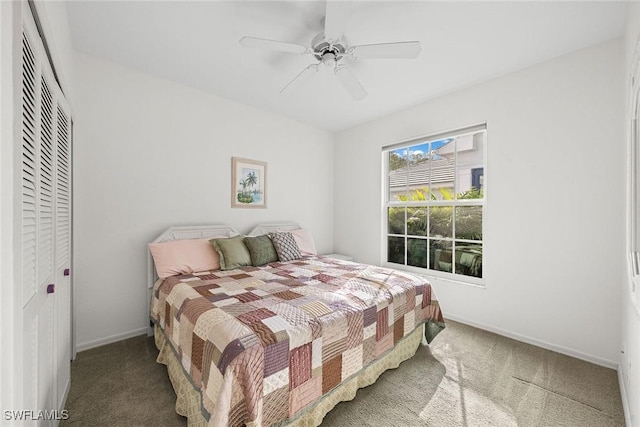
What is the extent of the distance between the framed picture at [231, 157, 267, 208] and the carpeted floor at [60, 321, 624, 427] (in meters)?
1.82

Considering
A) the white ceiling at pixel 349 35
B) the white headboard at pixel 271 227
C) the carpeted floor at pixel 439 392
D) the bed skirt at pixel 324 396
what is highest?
the white ceiling at pixel 349 35

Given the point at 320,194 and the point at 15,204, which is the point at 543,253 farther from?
the point at 15,204

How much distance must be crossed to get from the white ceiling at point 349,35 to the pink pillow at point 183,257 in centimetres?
174

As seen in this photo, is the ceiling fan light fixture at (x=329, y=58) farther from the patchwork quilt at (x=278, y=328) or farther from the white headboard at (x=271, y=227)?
the white headboard at (x=271, y=227)

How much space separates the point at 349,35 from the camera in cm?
217

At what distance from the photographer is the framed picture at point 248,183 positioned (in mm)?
3430

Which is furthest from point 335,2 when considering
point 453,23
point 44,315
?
point 44,315

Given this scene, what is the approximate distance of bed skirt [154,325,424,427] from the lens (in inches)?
58.2

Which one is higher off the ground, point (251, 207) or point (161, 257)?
point (251, 207)

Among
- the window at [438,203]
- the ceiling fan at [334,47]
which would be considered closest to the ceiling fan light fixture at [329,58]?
the ceiling fan at [334,47]

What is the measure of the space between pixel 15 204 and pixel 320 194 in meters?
3.80

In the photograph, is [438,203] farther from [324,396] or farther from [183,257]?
[183,257]

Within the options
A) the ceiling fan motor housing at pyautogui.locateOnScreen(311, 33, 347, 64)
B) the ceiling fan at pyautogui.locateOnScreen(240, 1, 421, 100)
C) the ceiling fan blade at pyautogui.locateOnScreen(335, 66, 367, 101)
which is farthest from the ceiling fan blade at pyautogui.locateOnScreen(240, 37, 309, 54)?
the ceiling fan blade at pyautogui.locateOnScreen(335, 66, 367, 101)

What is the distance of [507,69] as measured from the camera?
266cm
